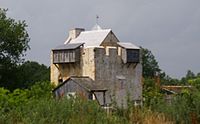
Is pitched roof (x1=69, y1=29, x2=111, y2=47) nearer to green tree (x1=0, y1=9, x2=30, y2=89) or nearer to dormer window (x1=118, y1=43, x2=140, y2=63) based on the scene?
dormer window (x1=118, y1=43, x2=140, y2=63)

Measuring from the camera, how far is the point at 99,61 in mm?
56156

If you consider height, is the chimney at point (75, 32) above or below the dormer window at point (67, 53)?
above

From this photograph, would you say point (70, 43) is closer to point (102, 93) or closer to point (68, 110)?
point (102, 93)

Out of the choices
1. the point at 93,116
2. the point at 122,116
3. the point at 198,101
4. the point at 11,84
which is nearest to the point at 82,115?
the point at 93,116

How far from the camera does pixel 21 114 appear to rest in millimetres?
13727

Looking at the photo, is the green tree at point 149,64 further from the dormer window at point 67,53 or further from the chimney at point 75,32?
the dormer window at point 67,53

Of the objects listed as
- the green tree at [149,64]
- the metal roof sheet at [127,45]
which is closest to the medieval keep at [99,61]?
the metal roof sheet at [127,45]

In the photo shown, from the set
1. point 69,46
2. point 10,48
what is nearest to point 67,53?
point 69,46

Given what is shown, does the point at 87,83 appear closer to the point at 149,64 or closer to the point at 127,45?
the point at 127,45

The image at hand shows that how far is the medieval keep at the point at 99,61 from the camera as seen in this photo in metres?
55.7

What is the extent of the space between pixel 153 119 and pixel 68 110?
2990 millimetres

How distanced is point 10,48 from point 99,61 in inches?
429

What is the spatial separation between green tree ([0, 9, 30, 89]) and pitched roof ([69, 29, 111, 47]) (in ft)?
34.1

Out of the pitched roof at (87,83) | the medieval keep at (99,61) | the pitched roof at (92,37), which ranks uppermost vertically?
the pitched roof at (92,37)
